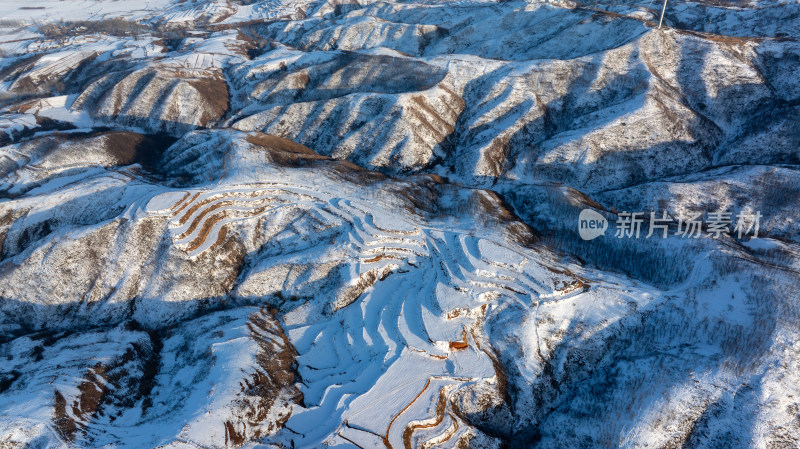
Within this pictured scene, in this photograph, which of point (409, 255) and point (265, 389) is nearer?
point (265, 389)

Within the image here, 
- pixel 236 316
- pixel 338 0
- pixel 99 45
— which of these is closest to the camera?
pixel 236 316

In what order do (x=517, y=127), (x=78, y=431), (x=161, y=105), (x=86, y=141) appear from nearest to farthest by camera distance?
(x=78, y=431)
(x=86, y=141)
(x=517, y=127)
(x=161, y=105)

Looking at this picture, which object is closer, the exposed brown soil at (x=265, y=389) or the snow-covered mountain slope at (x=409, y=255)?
the exposed brown soil at (x=265, y=389)

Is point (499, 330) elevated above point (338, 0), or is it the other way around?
point (338, 0)

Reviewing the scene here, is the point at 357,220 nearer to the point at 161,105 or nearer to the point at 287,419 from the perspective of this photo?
the point at 287,419

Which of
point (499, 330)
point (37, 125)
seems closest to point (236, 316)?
point (499, 330)

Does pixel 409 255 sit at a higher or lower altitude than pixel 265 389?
higher

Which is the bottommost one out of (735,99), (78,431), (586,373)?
(586,373)

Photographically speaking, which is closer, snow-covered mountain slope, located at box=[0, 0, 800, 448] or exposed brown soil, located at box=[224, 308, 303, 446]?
exposed brown soil, located at box=[224, 308, 303, 446]
